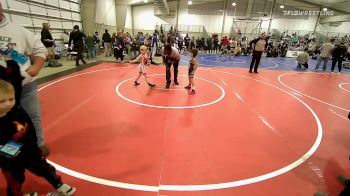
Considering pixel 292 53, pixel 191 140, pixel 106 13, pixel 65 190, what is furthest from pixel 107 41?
pixel 292 53

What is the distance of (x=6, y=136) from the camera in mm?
1855

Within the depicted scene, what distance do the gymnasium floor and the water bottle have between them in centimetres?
154

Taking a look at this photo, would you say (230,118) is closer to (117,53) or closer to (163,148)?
(163,148)

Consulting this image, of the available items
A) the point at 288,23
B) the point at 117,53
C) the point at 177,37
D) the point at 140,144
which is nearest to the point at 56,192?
the point at 140,144

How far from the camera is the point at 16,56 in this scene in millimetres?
2430

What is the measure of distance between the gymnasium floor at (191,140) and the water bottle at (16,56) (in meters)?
→ 1.54

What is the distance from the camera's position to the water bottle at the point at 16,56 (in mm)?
2352

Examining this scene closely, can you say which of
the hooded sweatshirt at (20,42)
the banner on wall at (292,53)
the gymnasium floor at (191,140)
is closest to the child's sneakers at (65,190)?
the gymnasium floor at (191,140)

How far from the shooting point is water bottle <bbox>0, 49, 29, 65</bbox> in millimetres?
2352

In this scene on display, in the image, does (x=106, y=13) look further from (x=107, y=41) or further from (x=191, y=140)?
(x=191, y=140)

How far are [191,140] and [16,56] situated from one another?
2939 mm

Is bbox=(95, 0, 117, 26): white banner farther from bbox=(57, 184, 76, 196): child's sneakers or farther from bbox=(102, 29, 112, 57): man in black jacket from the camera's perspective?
bbox=(57, 184, 76, 196): child's sneakers

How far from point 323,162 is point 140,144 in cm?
311

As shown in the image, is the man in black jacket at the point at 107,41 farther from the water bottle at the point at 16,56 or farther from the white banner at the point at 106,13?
the water bottle at the point at 16,56
